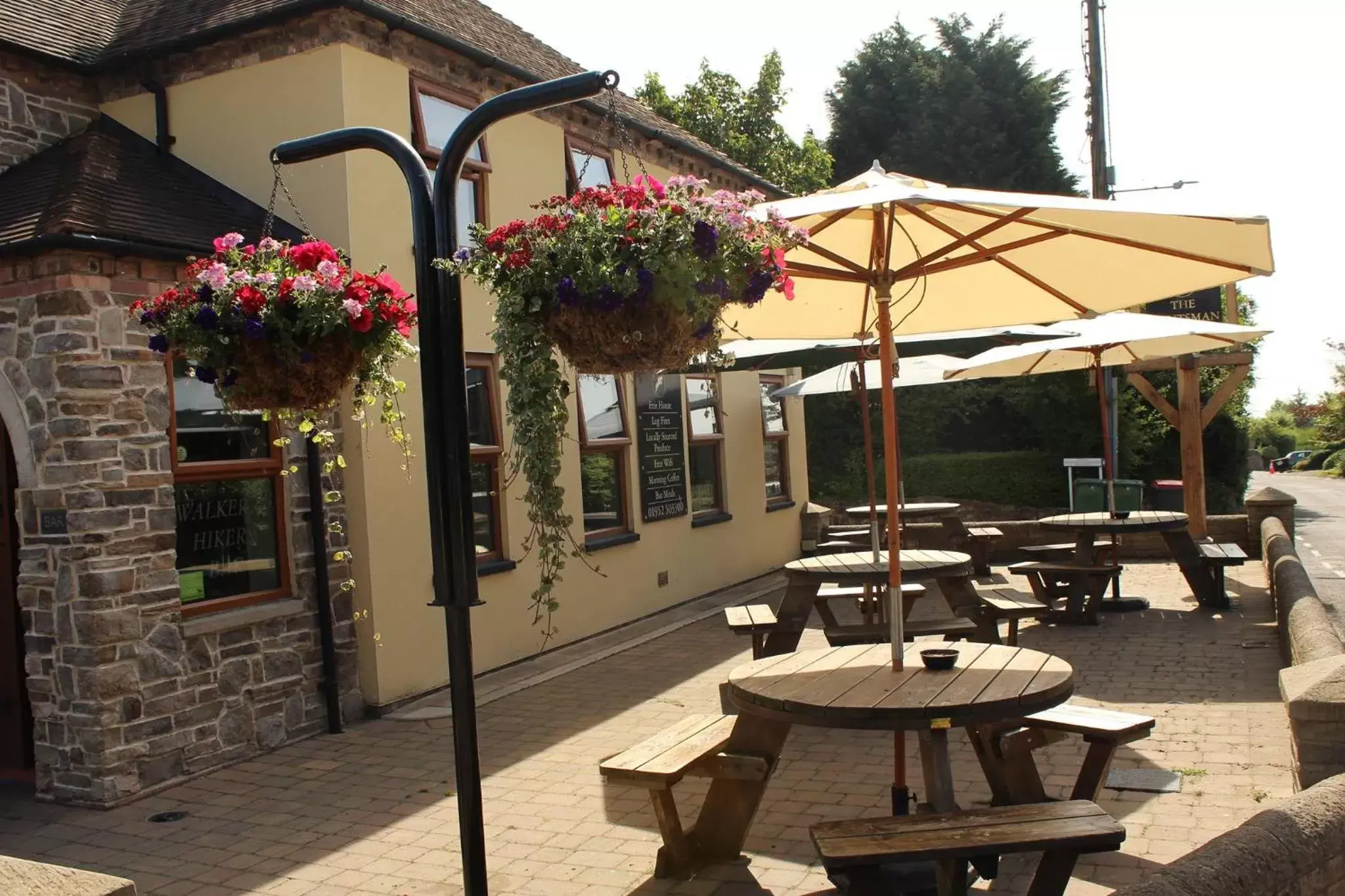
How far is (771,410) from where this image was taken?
15438mm

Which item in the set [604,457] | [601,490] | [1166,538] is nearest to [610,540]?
[601,490]

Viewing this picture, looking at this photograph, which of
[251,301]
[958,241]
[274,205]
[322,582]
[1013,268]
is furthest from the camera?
[322,582]

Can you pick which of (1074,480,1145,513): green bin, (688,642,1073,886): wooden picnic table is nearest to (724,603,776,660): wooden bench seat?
(688,642,1073,886): wooden picnic table

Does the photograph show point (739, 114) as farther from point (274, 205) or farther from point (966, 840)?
point (966, 840)

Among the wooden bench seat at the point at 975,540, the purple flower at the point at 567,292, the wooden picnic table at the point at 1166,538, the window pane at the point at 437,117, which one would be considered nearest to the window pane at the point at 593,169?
the window pane at the point at 437,117

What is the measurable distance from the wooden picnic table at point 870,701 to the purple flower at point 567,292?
165cm

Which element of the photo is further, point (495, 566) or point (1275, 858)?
point (495, 566)

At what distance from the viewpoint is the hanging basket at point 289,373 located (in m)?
4.21

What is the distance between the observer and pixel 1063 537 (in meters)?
15.0

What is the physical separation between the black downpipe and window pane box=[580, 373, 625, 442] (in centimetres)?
347

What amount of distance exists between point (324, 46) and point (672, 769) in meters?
5.99

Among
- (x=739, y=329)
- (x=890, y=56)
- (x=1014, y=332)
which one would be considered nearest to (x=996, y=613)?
(x=1014, y=332)

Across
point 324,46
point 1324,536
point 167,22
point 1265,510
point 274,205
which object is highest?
point 167,22

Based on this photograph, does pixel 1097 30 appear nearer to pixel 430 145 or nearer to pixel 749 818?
pixel 430 145
